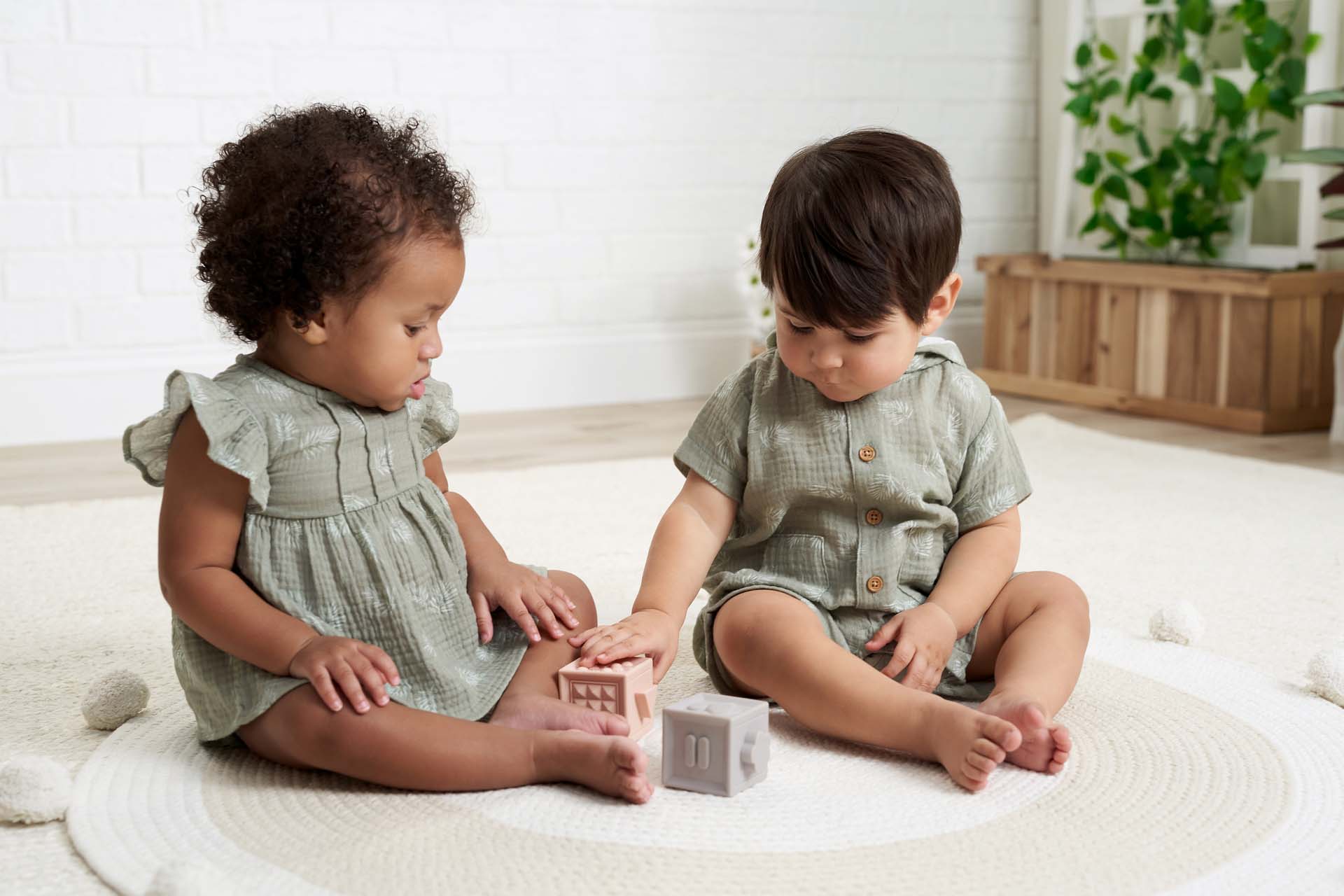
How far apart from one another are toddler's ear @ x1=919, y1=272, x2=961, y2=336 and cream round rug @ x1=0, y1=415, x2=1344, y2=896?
0.32 m

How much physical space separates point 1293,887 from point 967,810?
0.64 ft

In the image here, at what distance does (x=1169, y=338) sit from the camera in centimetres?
263

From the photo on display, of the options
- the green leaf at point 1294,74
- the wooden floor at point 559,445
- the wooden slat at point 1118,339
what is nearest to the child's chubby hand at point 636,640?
the wooden floor at point 559,445

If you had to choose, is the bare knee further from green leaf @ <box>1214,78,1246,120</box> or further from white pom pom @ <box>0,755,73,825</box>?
green leaf @ <box>1214,78,1246,120</box>

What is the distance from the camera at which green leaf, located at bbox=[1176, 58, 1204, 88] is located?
2.71 metres

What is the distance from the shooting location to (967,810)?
895 millimetres

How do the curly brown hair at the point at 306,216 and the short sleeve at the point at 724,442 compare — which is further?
the short sleeve at the point at 724,442

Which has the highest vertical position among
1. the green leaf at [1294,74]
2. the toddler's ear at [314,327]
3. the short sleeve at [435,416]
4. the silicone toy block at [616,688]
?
the green leaf at [1294,74]

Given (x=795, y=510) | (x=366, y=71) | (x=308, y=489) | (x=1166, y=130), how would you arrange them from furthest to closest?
(x=1166, y=130) < (x=366, y=71) < (x=795, y=510) < (x=308, y=489)

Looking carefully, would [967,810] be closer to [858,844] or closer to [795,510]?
[858,844]

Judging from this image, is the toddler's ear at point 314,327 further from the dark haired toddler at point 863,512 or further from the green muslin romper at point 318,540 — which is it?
the dark haired toddler at point 863,512

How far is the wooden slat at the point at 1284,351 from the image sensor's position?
2.42 m

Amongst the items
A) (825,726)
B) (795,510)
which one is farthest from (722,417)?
(825,726)

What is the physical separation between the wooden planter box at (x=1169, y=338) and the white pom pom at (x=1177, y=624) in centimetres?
130
